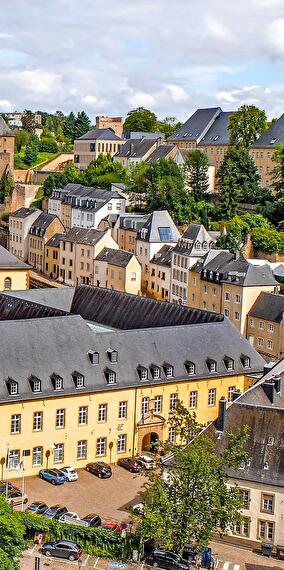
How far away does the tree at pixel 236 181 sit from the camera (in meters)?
99.6

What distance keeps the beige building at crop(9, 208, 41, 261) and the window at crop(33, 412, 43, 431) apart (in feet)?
203

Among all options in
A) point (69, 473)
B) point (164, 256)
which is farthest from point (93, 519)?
point (164, 256)

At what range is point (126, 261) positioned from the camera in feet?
299

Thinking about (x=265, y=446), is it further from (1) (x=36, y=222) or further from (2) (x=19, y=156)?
(2) (x=19, y=156)

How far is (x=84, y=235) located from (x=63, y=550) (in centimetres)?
6165

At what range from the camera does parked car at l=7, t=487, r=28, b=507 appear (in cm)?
4377

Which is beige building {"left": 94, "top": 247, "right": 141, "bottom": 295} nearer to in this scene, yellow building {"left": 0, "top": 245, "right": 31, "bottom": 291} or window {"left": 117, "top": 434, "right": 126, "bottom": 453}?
yellow building {"left": 0, "top": 245, "right": 31, "bottom": 291}

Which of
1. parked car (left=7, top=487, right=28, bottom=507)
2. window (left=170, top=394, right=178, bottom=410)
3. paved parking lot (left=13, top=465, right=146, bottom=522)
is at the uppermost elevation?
window (left=170, top=394, right=178, bottom=410)

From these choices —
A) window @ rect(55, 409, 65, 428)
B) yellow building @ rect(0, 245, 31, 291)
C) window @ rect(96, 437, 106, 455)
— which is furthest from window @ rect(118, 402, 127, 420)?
yellow building @ rect(0, 245, 31, 291)

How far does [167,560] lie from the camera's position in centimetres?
3897

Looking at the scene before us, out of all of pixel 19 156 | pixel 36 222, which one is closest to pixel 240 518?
pixel 36 222

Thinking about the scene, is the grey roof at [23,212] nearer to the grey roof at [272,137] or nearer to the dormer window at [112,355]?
the grey roof at [272,137]

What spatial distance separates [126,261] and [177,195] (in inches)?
527

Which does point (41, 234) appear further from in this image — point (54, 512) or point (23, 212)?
point (54, 512)
